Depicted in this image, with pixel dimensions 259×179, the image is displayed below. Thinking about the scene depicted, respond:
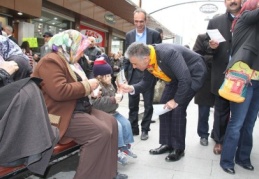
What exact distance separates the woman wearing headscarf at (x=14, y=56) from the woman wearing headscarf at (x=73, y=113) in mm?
374

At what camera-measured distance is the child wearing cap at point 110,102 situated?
9.09 ft

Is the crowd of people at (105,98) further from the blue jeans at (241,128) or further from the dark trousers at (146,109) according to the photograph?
the dark trousers at (146,109)

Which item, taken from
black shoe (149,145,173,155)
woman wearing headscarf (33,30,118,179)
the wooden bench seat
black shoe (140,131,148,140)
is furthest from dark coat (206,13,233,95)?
the wooden bench seat

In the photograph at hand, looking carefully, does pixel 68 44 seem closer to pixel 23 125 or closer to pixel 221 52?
pixel 23 125

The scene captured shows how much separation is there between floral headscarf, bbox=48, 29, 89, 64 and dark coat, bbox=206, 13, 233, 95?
1.68 metres

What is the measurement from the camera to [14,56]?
2.41m

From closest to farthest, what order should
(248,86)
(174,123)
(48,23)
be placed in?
(248,86) → (174,123) → (48,23)

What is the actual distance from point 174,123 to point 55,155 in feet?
4.91

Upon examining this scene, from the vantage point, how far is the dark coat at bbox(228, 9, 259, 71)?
96.8 inches

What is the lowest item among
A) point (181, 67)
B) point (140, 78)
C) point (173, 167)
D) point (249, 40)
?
point (173, 167)

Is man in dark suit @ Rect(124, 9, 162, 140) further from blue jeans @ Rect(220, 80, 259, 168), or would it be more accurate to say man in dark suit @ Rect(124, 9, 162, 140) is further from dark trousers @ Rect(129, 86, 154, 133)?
blue jeans @ Rect(220, 80, 259, 168)

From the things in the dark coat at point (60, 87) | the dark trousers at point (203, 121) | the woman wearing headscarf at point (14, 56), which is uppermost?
the woman wearing headscarf at point (14, 56)

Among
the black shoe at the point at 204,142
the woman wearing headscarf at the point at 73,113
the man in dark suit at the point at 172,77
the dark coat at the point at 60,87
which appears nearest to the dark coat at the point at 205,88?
the black shoe at the point at 204,142

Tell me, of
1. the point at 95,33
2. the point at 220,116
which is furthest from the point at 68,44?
the point at 95,33
